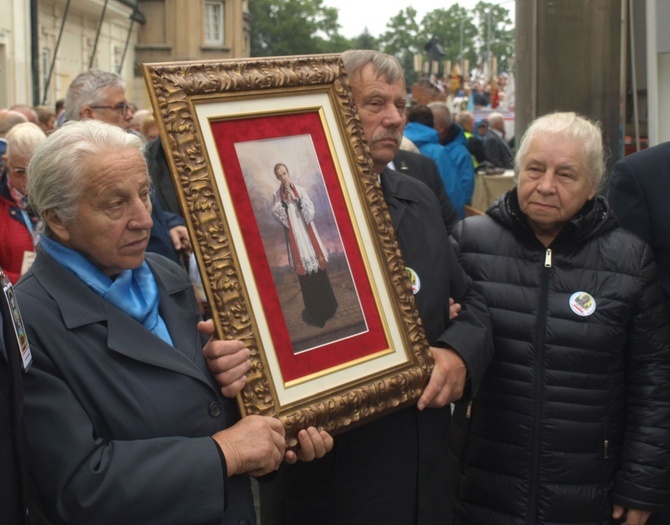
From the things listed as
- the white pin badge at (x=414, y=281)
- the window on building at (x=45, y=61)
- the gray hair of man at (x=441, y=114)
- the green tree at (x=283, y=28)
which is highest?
the green tree at (x=283, y=28)

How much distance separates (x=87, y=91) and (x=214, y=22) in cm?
4325

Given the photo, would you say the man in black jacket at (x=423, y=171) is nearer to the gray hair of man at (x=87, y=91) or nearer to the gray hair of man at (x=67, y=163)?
the gray hair of man at (x=87, y=91)

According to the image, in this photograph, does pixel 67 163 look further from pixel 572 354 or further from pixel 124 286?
pixel 572 354

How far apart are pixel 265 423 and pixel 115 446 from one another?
0.37 meters

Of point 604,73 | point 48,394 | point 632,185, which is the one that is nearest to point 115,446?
point 48,394

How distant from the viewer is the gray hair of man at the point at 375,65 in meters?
3.20

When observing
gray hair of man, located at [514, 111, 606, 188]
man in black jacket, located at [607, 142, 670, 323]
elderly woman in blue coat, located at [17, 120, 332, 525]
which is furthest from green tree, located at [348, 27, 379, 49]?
elderly woman in blue coat, located at [17, 120, 332, 525]

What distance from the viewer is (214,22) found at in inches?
1849

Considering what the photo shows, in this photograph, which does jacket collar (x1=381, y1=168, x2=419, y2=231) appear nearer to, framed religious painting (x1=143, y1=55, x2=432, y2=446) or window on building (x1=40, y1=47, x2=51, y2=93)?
framed religious painting (x1=143, y1=55, x2=432, y2=446)

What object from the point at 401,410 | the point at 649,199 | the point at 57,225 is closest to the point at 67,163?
the point at 57,225

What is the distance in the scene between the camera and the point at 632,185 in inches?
141

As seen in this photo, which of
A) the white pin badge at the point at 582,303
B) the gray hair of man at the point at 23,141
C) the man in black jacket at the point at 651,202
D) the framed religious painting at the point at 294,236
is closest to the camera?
the framed religious painting at the point at 294,236

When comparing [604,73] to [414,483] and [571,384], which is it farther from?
[414,483]

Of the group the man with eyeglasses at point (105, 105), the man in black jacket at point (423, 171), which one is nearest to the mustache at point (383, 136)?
the man with eyeglasses at point (105, 105)
